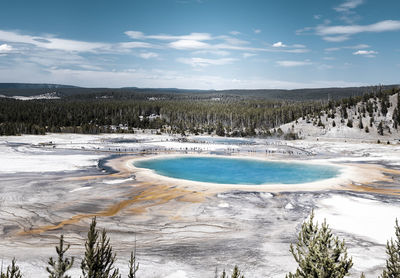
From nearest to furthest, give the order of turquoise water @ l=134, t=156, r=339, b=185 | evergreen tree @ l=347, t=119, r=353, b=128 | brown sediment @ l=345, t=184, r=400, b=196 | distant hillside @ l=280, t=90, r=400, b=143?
brown sediment @ l=345, t=184, r=400, b=196, turquoise water @ l=134, t=156, r=339, b=185, distant hillside @ l=280, t=90, r=400, b=143, evergreen tree @ l=347, t=119, r=353, b=128

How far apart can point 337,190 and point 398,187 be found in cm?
632

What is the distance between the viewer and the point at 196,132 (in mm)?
104375

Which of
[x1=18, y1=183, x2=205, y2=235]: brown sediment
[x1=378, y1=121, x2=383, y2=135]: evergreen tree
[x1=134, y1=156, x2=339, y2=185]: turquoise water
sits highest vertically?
[x1=378, y1=121, x2=383, y2=135]: evergreen tree

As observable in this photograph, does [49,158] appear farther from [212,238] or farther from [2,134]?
[2,134]

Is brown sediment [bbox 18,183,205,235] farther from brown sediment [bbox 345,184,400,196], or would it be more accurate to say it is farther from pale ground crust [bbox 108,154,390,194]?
brown sediment [bbox 345,184,400,196]

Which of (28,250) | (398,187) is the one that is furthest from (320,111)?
(28,250)

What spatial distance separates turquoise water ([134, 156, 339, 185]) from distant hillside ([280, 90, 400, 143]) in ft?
142

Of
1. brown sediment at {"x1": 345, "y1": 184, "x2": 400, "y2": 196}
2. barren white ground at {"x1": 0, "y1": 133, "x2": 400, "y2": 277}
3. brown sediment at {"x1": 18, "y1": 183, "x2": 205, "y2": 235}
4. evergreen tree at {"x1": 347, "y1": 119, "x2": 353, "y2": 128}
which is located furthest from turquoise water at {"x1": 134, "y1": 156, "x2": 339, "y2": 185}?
evergreen tree at {"x1": 347, "y1": 119, "x2": 353, "y2": 128}

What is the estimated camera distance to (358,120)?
8844 centimetres

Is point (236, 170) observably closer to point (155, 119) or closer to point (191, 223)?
point (191, 223)

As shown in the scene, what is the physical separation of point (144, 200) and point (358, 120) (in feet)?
262

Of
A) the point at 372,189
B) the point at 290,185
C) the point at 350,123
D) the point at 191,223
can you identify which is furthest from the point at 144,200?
the point at 350,123

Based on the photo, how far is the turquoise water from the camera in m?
35.8

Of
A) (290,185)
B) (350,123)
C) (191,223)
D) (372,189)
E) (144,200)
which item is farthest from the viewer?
(350,123)
